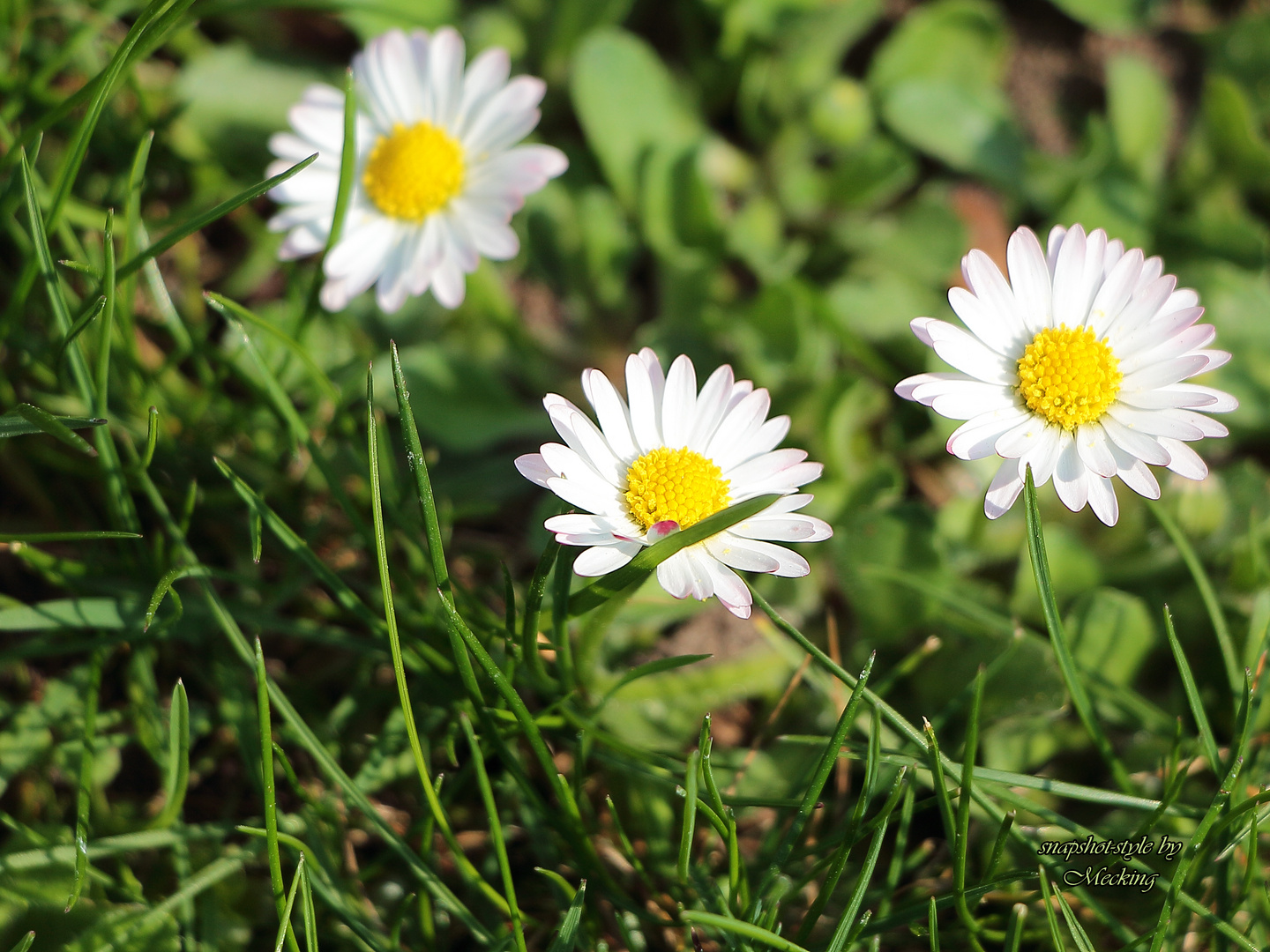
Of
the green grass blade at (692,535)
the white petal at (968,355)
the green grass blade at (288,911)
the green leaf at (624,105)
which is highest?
the green leaf at (624,105)

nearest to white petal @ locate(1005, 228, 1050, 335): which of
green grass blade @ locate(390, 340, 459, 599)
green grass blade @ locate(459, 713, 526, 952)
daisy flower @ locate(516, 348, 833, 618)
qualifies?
daisy flower @ locate(516, 348, 833, 618)

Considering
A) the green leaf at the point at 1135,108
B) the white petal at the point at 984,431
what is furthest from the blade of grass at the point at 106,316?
the green leaf at the point at 1135,108

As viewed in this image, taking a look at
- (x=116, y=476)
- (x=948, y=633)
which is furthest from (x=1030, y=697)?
(x=116, y=476)

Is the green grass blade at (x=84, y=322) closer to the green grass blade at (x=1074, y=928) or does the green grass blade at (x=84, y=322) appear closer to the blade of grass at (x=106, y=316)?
the blade of grass at (x=106, y=316)

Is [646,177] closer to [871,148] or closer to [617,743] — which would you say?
[871,148]

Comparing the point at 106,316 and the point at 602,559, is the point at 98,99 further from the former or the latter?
the point at 602,559

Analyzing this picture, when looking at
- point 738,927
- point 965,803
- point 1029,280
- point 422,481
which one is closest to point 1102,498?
point 1029,280
